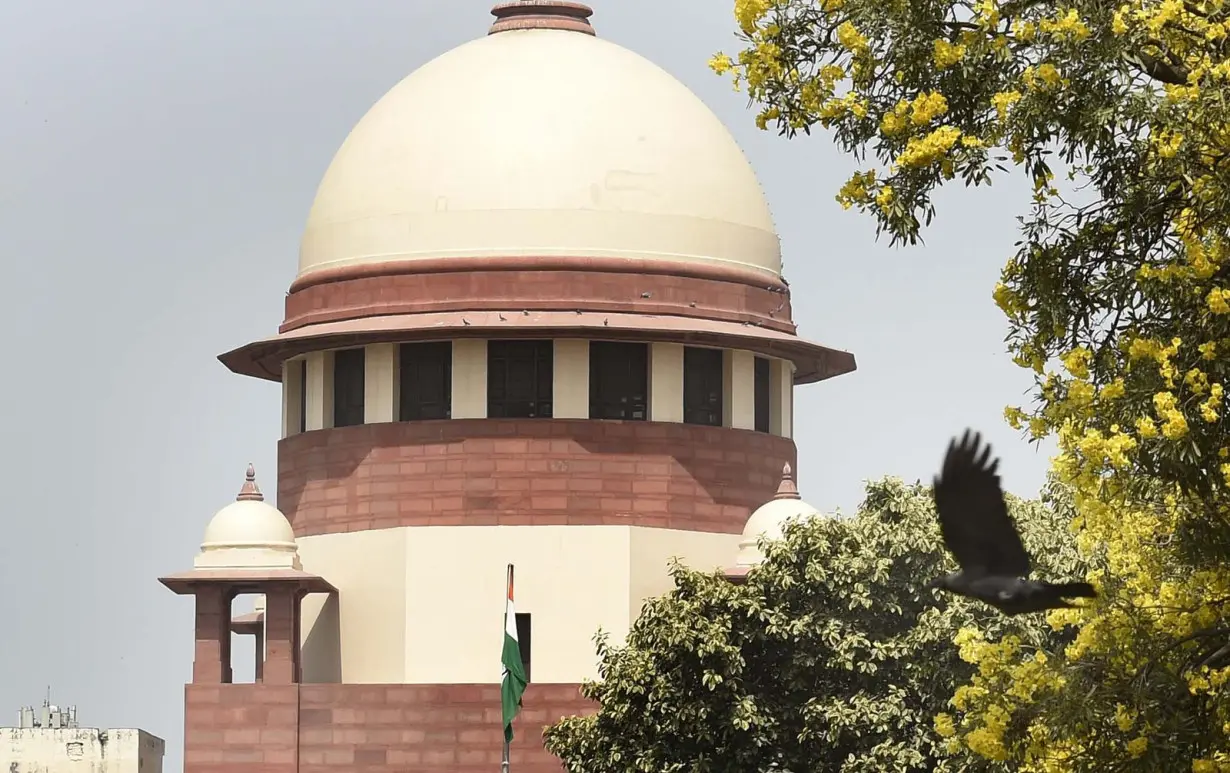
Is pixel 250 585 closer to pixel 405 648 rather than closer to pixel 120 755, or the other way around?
pixel 405 648

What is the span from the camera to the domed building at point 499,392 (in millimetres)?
39625

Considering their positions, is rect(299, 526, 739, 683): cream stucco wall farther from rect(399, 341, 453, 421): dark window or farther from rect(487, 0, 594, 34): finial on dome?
rect(487, 0, 594, 34): finial on dome

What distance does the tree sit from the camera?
31.8 m

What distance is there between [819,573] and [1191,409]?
1494 cm

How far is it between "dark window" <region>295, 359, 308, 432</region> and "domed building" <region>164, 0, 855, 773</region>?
0.22 meters

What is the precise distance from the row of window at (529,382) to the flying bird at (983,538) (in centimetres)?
2315

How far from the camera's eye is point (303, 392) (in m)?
42.5

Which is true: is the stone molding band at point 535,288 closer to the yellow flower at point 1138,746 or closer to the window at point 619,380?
the window at point 619,380

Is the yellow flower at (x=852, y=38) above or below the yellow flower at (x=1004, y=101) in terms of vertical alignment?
above

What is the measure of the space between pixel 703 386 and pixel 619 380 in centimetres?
133

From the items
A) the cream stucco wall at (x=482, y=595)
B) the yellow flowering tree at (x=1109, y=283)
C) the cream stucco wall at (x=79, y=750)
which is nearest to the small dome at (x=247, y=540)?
the cream stucco wall at (x=482, y=595)

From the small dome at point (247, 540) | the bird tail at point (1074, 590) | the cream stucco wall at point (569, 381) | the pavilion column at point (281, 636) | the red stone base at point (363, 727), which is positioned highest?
the cream stucco wall at point (569, 381)

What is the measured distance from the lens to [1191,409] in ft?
59.0

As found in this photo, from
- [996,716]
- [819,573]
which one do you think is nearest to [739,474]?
[819,573]
